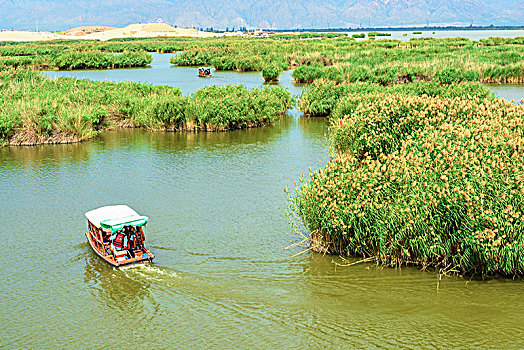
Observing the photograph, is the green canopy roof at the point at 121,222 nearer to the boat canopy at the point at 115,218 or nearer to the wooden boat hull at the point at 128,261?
the boat canopy at the point at 115,218

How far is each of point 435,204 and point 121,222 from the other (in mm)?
7052

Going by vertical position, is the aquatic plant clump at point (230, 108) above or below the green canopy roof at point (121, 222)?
above

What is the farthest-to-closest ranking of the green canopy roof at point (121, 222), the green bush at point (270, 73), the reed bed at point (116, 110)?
the green bush at point (270, 73), the reed bed at point (116, 110), the green canopy roof at point (121, 222)

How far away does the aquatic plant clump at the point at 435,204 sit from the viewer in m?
11.8

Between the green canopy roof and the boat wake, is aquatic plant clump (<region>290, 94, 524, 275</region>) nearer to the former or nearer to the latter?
the boat wake

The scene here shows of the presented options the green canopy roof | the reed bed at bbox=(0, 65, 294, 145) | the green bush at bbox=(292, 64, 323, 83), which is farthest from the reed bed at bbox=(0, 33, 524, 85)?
the green canopy roof

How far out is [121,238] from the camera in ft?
43.8

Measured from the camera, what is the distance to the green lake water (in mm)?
10852

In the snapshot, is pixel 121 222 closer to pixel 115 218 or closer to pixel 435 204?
pixel 115 218

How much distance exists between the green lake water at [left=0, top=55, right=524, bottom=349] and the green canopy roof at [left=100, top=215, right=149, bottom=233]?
119cm

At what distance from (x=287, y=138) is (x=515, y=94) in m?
20.8

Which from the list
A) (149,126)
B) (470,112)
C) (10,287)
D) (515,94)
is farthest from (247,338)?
(515,94)

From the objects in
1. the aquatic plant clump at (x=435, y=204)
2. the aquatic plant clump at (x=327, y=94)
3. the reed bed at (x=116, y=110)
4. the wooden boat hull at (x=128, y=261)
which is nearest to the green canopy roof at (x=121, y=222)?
the wooden boat hull at (x=128, y=261)

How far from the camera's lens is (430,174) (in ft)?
42.5
